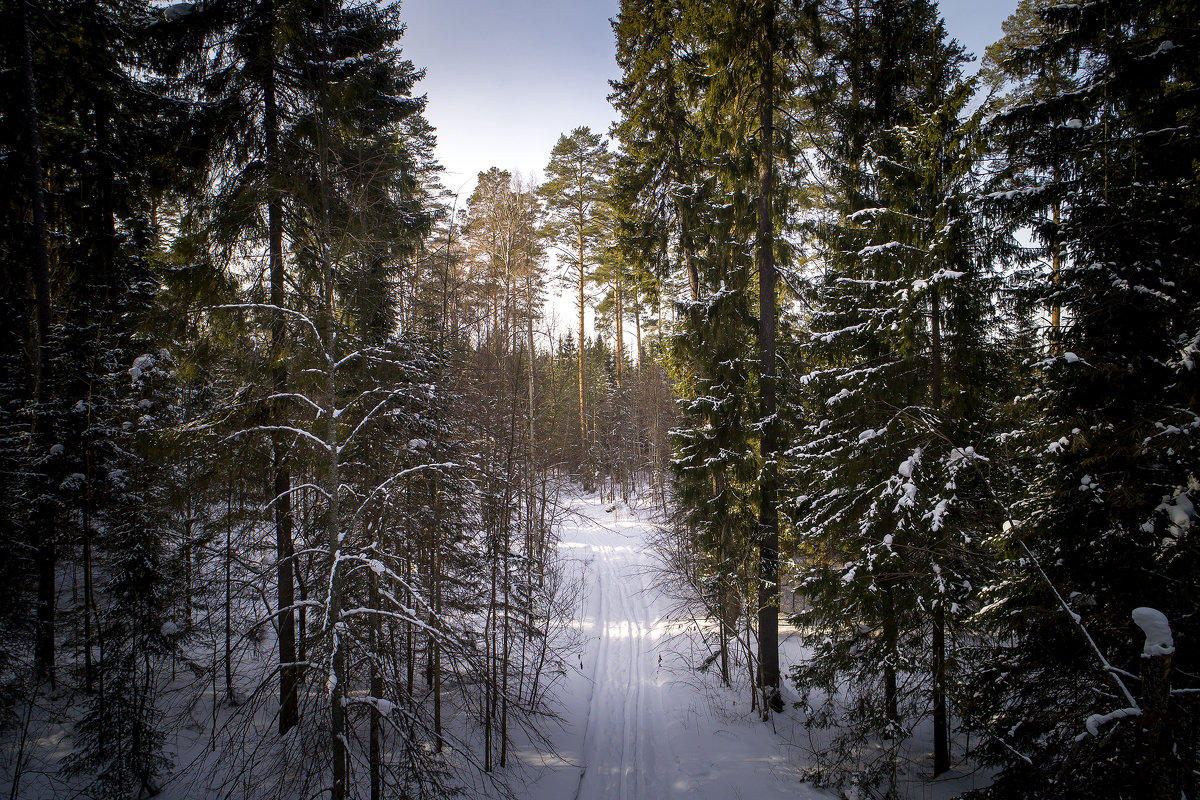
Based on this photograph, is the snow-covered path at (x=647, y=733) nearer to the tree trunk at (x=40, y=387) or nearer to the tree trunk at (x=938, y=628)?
the tree trunk at (x=938, y=628)

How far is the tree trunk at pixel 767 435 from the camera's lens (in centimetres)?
946

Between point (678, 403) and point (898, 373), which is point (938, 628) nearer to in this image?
point (898, 373)

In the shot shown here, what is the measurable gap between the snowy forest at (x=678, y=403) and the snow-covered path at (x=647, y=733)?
0.09 meters

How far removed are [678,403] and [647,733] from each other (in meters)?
7.18

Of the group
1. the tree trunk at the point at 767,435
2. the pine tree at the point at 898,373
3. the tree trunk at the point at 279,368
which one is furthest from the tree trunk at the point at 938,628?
the tree trunk at the point at 279,368

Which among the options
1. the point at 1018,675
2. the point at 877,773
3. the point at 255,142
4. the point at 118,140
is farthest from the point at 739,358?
the point at 118,140

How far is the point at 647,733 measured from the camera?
939cm

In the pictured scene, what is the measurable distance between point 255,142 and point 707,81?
8.72m

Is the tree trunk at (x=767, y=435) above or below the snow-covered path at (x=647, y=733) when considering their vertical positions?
above

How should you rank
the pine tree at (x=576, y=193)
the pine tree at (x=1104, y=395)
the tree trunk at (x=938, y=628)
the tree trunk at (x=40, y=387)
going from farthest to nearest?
the pine tree at (x=576, y=193), the tree trunk at (x=40, y=387), the tree trunk at (x=938, y=628), the pine tree at (x=1104, y=395)

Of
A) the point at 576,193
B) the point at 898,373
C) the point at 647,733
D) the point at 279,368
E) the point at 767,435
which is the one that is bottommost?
the point at 647,733

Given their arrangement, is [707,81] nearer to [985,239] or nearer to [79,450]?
[985,239]

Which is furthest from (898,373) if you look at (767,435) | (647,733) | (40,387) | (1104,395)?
(40,387)

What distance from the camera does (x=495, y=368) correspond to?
1032 centimetres
